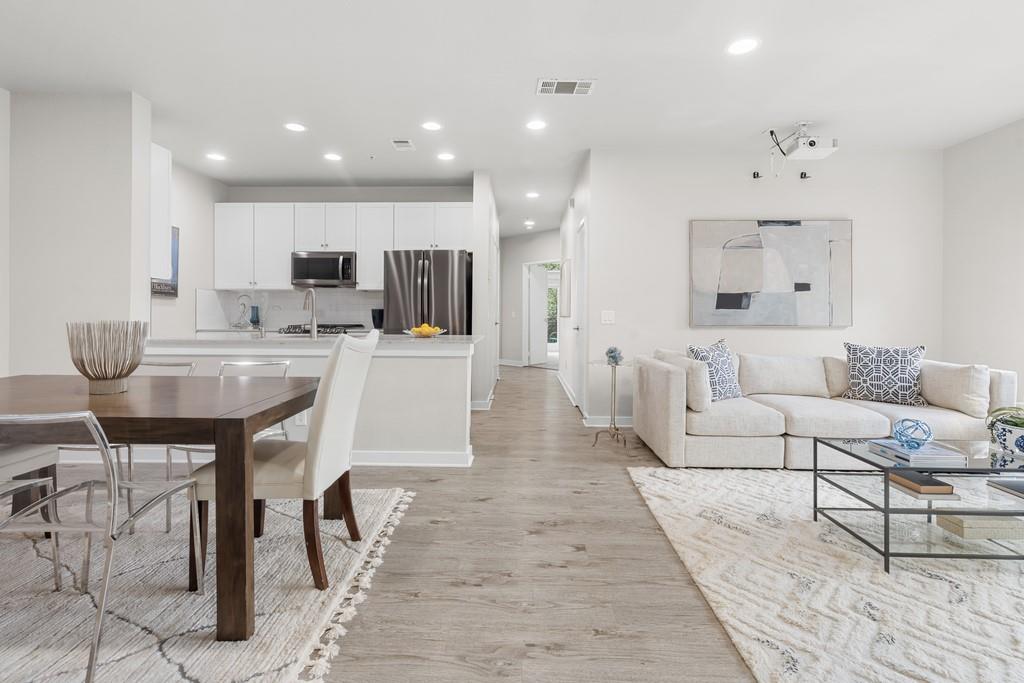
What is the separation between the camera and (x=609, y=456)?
3928mm

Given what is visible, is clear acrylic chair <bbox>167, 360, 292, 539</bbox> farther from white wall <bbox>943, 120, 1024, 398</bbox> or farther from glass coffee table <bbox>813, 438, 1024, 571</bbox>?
white wall <bbox>943, 120, 1024, 398</bbox>

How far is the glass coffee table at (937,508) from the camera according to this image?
6.77 feet

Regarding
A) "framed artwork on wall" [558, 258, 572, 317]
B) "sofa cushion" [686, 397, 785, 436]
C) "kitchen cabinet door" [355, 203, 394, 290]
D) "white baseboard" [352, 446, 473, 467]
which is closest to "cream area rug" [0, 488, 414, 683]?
"white baseboard" [352, 446, 473, 467]

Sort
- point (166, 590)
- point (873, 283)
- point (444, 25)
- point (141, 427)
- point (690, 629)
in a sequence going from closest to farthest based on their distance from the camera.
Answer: point (141, 427) → point (690, 629) → point (166, 590) → point (444, 25) → point (873, 283)

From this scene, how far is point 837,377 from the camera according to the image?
424cm

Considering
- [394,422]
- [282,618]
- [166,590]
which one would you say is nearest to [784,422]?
[394,422]

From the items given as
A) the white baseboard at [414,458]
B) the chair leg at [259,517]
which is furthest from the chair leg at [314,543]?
the white baseboard at [414,458]

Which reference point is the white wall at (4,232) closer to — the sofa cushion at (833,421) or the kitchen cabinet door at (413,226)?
the kitchen cabinet door at (413,226)

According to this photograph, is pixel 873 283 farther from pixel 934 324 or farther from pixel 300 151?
pixel 300 151

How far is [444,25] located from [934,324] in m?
5.03

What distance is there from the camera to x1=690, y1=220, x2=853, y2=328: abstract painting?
4.91 meters

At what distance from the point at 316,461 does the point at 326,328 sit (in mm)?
4609

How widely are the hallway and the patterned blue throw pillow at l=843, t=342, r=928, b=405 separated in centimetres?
215

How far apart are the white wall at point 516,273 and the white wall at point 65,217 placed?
7082mm
